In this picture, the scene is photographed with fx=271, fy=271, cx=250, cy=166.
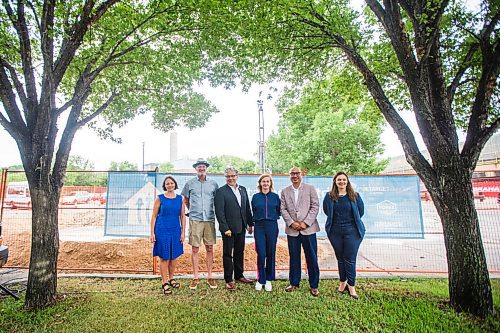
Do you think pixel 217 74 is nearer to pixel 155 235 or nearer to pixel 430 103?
pixel 155 235

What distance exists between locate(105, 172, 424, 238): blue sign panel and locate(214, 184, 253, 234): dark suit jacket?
1575mm

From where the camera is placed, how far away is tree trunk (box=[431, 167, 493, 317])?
3.79 meters

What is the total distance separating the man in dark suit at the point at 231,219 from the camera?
192 inches

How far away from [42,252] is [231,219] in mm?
2945

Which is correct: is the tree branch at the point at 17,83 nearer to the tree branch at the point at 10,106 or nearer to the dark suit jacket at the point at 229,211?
the tree branch at the point at 10,106

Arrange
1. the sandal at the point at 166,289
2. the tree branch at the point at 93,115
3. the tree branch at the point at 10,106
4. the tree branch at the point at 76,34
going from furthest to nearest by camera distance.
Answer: the tree branch at the point at 93,115, the sandal at the point at 166,289, the tree branch at the point at 76,34, the tree branch at the point at 10,106

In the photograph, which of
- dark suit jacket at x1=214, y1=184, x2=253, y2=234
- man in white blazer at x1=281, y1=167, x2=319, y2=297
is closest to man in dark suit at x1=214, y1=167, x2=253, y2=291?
dark suit jacket at x1=214, y1=184, x2=253, y2=234

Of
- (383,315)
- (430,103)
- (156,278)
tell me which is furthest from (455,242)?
(156,278)

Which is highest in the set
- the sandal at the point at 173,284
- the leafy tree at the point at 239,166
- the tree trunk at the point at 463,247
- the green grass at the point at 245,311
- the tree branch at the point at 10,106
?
the leafy tree at the point at 239,166

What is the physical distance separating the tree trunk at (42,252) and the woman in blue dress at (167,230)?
4.93 ft

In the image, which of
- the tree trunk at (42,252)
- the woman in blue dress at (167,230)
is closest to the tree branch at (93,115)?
the tree trunk at (42,252)

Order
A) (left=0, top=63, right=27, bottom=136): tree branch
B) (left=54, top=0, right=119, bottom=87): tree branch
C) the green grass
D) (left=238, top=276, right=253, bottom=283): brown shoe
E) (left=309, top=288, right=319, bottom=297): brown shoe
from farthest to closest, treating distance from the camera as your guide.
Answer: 1. (left=238, top=276, right=253, bottom=283): brown shoe
2. (left=309, top=288, right=319, bottom=297): brown shoe
3. (left=54, top=0, right=119, bottom=87): tree branch
4. (left=0, top=63, right=27, bottom=136): tree branch
5. the green grass

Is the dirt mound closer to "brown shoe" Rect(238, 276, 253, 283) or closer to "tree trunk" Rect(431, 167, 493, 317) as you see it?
"brown shoe" Rect(238, 276, 253, 283)

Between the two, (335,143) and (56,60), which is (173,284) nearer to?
(56,60)
